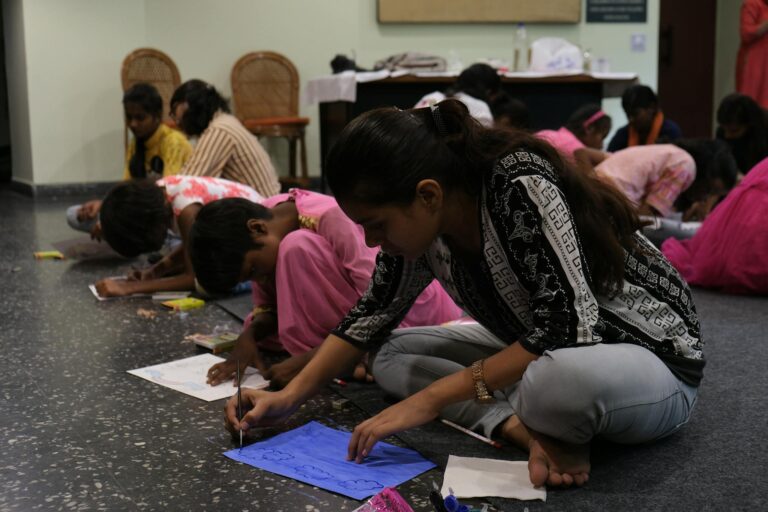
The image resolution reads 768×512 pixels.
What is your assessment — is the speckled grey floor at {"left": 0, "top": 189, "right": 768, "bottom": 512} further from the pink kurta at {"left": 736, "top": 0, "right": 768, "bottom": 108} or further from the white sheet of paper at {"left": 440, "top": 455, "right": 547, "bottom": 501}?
the pink kurta at {"left": 736, "top": 0, "right": 768, "bottom": 108}

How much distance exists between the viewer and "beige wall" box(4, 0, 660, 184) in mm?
Result: 6273

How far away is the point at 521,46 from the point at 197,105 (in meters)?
3.89

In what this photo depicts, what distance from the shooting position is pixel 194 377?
1952mm

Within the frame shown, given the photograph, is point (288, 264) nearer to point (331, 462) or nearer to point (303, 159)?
point (331, 462)

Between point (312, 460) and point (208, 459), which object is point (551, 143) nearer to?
point (312, 460)

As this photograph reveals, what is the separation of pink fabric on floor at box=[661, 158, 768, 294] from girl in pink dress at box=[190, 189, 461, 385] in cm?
154

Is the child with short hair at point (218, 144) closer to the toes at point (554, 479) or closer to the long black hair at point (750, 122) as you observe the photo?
the toes at point (554, 479)

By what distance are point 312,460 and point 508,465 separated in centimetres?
32

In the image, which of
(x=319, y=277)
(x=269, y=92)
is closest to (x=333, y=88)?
(x=269, y=92)

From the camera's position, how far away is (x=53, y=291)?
120 inches

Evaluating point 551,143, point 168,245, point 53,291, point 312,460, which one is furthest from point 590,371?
point 168,245

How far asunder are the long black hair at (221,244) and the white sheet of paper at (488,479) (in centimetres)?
68

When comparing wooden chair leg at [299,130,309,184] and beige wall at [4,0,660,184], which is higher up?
beige wall at [4,0,660,184]

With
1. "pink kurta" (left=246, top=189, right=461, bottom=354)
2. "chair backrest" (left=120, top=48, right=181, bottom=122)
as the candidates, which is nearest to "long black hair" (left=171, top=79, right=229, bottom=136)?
"pink kurta" (left=246, top=189, right=461, bottom=354)
